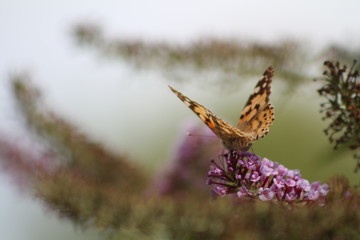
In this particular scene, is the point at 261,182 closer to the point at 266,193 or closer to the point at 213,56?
the point at 266,193

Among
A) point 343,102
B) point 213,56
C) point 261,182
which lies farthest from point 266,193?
point 213,56

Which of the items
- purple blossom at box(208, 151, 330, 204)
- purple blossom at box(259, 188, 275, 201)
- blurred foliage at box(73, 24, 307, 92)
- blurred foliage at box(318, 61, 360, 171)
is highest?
blurred foliage at box(73, 24, 307, 92)

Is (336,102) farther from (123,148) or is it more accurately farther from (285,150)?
(285,150)

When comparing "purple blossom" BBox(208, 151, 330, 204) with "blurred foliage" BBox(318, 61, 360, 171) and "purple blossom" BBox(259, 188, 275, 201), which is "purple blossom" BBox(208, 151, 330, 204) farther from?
"blurred foliage" BBox(318, 61, 360, 171)

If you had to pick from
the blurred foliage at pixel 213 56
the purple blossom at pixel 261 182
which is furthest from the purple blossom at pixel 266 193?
the blurred foliage at pixel 213 56

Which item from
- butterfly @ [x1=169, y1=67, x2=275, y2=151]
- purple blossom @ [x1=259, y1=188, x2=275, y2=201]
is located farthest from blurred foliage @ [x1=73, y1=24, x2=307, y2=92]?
purple blossom @ [x1=259, y1=188, x2=275, y2=201]

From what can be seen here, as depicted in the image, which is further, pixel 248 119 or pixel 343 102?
pixel 248 119
